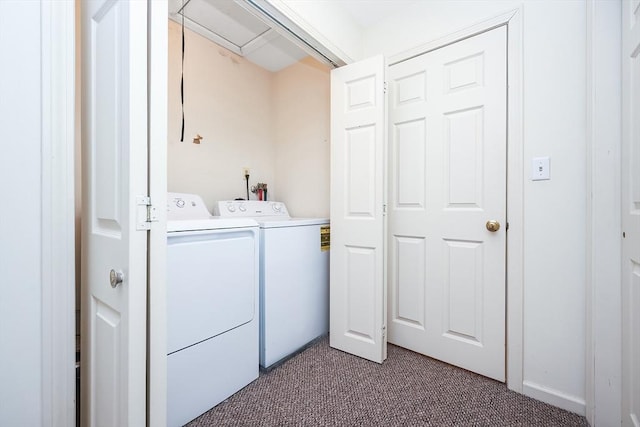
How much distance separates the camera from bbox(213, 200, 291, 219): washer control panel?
2.06m

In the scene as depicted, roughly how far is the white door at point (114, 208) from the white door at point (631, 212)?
5.48 feet

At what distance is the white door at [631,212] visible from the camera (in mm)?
997

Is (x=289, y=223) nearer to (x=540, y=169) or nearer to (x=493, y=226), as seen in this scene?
(x=493, y=226)

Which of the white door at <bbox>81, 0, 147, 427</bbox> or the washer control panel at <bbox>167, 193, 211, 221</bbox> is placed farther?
the washer control panel at <bbox>167, 193, 211, 221</bbox>

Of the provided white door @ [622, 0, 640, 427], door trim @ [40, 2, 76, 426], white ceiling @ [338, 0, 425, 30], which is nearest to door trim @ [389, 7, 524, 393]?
white door @ [622, 0, 640, 427]

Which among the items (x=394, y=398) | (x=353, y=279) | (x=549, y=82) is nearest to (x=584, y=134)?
(x=549, y=82)

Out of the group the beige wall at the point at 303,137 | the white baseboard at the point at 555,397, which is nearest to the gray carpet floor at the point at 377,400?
the white baseboard at the point at 555,397

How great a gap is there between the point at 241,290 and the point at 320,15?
171cm

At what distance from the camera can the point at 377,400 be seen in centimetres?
142

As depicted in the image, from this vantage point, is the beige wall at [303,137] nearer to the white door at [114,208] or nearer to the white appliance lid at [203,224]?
the white appliance lid at [203,224]

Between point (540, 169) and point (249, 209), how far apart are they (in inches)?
75.6

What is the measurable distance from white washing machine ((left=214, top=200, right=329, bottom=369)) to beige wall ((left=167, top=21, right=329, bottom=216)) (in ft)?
1.22

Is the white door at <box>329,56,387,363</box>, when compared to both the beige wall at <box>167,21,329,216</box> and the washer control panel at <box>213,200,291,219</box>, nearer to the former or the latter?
the beige wall at <box>167,21,329,216</box>

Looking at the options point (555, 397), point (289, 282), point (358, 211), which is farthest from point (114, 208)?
point (555, 397)
